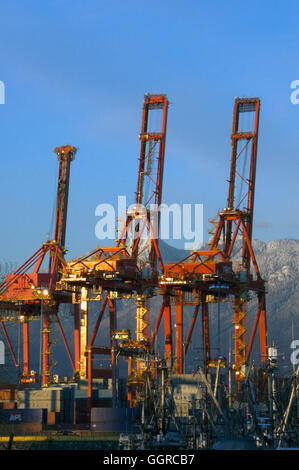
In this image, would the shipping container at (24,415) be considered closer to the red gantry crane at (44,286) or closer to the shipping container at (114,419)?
the shipping container at (114,419)

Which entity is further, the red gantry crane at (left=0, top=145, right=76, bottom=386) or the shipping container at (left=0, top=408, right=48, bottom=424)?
the red gantry crane at (left=0, top=145, right=76, bottom=386)

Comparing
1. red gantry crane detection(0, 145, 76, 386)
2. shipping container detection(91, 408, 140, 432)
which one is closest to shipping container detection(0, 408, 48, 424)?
shipping container detection(91, 408, 140, 432)

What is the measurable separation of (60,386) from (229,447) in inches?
1870

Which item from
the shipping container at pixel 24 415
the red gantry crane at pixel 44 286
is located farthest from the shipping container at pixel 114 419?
the red gantry crane at pixel 44 286

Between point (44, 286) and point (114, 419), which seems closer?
A: point (114, 419)

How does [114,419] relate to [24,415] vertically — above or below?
above

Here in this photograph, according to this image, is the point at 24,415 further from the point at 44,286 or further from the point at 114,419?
the point at 44,286

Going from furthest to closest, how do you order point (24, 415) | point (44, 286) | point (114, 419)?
point (44, 286)
point (24, 415)
point (114, 419)

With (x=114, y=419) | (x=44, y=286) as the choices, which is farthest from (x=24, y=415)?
(x=44, y=286)

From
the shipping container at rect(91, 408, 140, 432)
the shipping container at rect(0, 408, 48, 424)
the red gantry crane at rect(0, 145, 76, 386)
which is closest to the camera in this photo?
the shipping container at rect(91, 408, 140, 432)

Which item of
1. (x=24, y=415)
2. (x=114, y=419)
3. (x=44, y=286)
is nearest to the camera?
(x=114, y=419)

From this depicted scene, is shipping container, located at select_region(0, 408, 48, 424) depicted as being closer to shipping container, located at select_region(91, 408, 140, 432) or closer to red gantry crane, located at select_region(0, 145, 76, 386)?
shipping container, located at select_region(91, 408, 140, 432)
